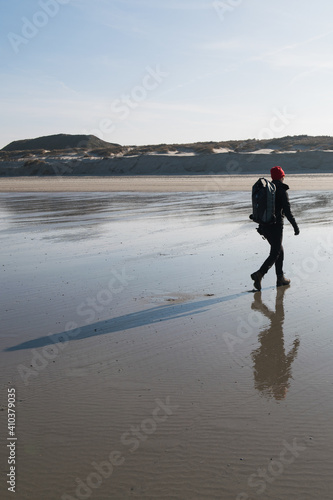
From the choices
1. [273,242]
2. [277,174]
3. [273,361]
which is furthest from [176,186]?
[273,361]

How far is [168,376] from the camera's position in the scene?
14.2 feet

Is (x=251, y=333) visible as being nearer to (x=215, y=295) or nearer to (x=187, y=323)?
(x=187, y=323)

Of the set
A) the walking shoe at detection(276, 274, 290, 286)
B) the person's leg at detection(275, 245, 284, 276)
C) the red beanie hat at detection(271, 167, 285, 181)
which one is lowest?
the walking shoe at detection(276, 274, 290, 286)

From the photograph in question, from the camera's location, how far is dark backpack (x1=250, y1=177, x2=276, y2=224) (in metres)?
7.25

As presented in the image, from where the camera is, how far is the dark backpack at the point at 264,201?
23.8 feet

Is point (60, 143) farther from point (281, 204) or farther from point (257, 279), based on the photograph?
point (257, 279)

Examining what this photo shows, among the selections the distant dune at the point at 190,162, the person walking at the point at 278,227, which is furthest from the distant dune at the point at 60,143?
the person walking at the point at 278,227

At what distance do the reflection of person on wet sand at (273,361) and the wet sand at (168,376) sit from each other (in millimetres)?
17

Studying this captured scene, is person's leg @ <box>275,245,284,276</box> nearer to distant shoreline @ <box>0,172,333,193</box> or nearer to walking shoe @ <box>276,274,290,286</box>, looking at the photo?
walking shoe @ <box>276,274,290,286</box>

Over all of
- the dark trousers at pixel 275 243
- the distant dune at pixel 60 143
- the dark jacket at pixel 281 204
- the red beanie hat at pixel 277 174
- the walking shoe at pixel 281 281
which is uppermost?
the distant dune at pixel 60 143

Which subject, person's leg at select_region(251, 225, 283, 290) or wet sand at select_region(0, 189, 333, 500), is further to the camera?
person's leg at select_region(251, 225, 283, 290)

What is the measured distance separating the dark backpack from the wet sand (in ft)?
3.31

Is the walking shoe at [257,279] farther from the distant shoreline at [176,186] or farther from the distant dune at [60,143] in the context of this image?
the distant dune at [60,143]

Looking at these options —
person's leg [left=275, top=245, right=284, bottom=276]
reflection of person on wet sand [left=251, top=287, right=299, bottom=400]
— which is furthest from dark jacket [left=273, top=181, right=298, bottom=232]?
reflection of person on wet sand [left=251, top=287, right=299, bottom=400]
